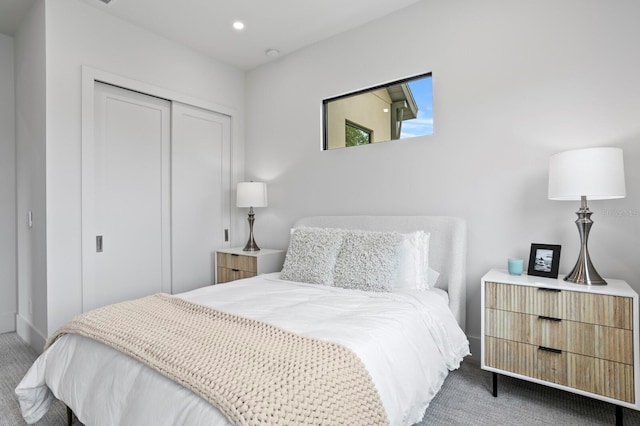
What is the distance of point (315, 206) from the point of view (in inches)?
132

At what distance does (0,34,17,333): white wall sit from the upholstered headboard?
3559 mm

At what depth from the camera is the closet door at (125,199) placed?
9.04ft

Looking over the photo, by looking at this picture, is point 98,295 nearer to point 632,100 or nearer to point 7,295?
point 7,295

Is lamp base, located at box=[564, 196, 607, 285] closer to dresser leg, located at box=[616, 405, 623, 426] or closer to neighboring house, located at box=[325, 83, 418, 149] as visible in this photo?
dresser leg, located at box=[616, 405, 623, 426]

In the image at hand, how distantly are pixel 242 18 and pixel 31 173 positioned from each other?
2.21m

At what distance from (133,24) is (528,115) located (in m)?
3.31

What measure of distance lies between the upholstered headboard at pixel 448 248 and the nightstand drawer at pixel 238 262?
1270 millimetres

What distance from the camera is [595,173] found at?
5.76 ft

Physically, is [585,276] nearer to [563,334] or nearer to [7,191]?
[563,334]

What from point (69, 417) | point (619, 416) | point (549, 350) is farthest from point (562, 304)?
point (69, 417)

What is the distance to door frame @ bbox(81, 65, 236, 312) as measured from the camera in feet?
8.77

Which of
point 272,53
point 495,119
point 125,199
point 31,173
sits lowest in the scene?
point 125,199

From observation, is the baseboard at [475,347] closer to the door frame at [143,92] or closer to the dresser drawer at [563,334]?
the dresser drawer at [563,334]

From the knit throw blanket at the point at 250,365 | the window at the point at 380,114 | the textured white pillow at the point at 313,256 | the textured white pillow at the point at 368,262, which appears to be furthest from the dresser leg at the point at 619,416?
the window at the point at 380,114
